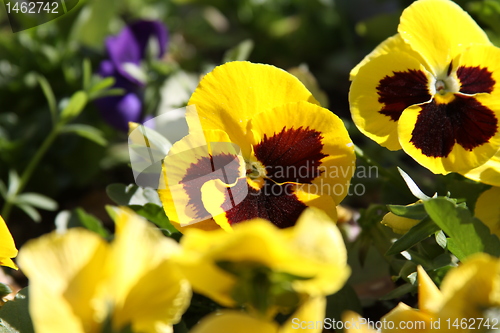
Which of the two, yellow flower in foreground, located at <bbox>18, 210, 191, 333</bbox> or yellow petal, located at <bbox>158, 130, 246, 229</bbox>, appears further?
yellow petal, located at <bbox>158, 130, 246, 229</bbox>

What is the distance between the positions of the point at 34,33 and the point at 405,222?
100 cm

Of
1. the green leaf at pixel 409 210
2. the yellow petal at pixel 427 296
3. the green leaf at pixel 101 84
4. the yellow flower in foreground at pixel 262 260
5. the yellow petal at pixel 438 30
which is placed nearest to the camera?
the yellow flower in foreground at pixel 262 260

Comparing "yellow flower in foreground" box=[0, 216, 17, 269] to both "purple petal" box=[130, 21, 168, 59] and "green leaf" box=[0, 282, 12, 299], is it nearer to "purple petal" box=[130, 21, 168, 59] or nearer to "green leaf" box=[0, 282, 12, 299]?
"green leaf" box=[0, 282, 12, 299]

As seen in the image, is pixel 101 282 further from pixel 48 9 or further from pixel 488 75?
pixel 48 9

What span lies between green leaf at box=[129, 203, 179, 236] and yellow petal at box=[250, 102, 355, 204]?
6.4 inches

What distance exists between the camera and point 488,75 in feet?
2.19

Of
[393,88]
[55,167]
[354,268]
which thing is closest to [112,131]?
[55,167]

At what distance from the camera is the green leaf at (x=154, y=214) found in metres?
0.72

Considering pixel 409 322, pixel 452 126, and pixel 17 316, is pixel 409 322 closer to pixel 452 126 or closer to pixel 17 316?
pixel 452 126

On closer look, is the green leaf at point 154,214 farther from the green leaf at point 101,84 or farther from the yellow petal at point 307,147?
the green leaf at point 101,84

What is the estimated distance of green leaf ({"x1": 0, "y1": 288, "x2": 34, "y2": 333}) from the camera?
0.60 meters

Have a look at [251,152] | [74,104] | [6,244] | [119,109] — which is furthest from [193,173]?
[119,109]

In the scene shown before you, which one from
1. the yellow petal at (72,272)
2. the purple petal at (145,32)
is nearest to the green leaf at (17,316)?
the yellow petal at (72,272)

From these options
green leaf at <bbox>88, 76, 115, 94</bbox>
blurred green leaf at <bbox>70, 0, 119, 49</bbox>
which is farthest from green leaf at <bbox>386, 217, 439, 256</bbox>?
blurred green leaf at <bbox>70, 0, 119, 49</bbox>
